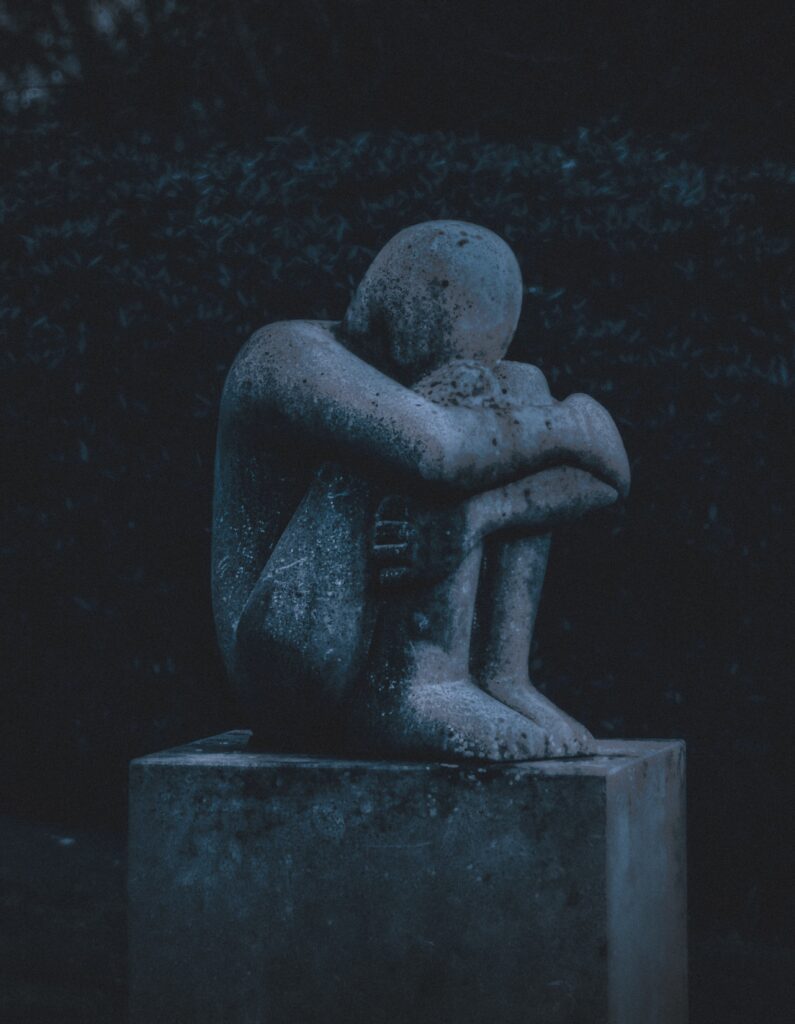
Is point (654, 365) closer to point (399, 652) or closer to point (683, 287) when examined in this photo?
point (683, 287)

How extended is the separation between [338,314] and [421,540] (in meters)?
2.76

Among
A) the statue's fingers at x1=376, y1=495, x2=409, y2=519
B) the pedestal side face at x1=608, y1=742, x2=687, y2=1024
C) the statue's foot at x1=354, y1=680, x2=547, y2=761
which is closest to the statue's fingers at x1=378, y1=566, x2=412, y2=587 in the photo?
the statue's fingers at x1=376, y1=495, x2=409, y2=519

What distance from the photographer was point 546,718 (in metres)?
3.12

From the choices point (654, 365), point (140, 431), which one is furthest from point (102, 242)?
point (654, 365)

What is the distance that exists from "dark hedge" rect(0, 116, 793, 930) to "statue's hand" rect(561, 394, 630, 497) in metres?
1.96

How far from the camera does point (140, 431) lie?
5695 millimetres

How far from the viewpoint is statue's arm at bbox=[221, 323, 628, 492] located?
2.96 metres

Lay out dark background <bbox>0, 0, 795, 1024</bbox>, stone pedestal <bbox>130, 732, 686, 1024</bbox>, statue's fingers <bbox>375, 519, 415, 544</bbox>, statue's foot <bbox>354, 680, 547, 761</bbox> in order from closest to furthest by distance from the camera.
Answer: stone pedestal <bbox>130, 732, 686, 1024</bbox>
statue's foot <bbox>354, 680, 547, 761</bbox>
statue's fingers <bbox>375, 519, 415, 544</bbox>
dark background <bbox>0, 0, 795, 1024</bbox>

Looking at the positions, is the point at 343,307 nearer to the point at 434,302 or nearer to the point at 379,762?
the point at 434,302

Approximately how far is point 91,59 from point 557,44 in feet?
7.00

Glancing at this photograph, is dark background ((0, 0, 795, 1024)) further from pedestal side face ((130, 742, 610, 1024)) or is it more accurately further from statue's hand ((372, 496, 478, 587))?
statue's hand ((372, 496, 478, 587))

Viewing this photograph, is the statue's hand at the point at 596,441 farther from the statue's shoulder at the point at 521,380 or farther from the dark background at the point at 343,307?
the dark background at the point at 343,307

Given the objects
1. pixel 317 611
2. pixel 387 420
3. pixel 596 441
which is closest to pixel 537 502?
pixel 596 441

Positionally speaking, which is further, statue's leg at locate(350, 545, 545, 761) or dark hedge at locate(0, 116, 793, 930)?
dark hedge at locate(0, 116, 793, 930)
